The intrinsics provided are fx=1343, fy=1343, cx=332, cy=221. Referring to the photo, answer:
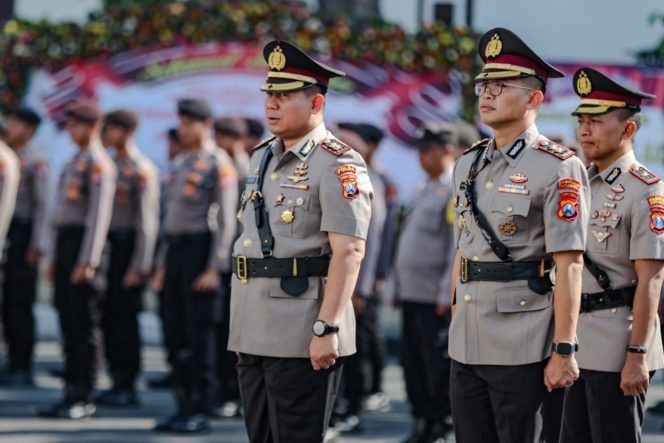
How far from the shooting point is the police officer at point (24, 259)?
34.1ft

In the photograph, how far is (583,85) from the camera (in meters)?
5.56

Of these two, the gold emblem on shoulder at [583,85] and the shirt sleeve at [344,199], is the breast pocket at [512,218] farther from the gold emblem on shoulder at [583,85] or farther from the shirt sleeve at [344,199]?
the gold emblem on shoulder at [583,85]

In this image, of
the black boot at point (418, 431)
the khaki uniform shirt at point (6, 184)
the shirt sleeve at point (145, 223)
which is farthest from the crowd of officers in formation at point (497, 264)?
the khaki uniform shirt at point (6, 184)

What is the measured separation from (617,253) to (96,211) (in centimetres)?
426

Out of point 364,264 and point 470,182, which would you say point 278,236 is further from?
point 364,264

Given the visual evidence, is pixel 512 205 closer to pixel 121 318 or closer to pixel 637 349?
pixel 637 349

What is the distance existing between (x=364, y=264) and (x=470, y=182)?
355 centimetres

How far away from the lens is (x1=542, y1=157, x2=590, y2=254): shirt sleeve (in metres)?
4.71

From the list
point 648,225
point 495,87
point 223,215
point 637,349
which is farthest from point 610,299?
point 223,215

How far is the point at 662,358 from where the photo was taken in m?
5.59

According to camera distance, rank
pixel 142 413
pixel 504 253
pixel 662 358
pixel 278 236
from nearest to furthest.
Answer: pixel 504 253 → pixel 278 236 → pixel 662 358 → pixel 142 413

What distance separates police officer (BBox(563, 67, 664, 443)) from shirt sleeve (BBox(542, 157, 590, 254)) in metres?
0.63

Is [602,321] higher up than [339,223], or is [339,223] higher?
[339,223]

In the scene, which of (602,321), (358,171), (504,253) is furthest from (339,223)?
(602,321)
